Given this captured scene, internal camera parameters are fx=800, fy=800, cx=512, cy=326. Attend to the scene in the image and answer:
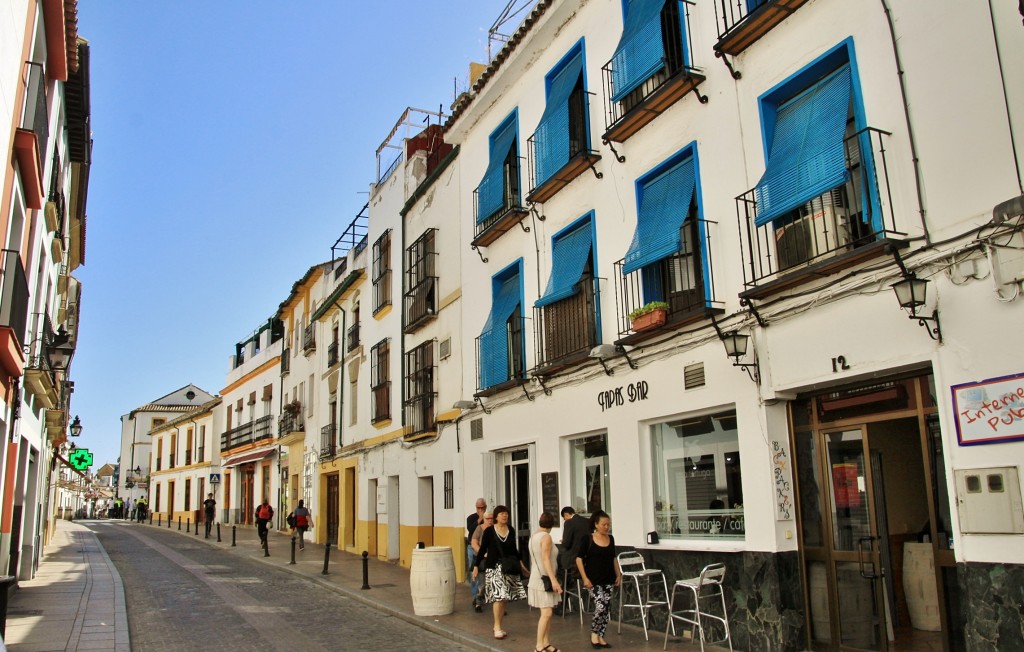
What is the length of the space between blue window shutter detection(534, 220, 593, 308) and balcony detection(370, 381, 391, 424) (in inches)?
319

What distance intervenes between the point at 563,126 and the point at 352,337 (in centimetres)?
1253

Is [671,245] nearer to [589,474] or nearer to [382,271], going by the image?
[589,474]

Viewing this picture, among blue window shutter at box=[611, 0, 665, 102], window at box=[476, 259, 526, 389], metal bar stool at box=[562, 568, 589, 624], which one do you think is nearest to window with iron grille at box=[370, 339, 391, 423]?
window at box=[476, 259, 526, 389]

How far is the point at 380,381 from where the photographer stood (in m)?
20.1

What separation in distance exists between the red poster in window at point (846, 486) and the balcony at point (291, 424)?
22473 millimetres

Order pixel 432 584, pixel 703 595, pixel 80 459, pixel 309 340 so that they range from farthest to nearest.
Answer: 1. pixel 309 340
2. pixel 80 459
3. pixel 432 584
4. pixel 703 595

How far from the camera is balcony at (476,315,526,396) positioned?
13.1 m

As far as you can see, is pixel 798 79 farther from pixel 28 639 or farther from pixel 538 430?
pixel 28 639

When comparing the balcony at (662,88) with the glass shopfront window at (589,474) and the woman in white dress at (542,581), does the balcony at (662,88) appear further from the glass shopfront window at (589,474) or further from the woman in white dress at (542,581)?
the woman in white dress at (542,581)

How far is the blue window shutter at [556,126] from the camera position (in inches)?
472

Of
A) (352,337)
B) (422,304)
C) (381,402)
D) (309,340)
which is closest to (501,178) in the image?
(422,304)

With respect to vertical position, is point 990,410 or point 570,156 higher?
point 570,156

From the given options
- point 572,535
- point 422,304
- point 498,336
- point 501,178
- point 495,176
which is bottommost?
point 572,535

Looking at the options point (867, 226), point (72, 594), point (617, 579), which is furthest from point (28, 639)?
point (867, 226)
